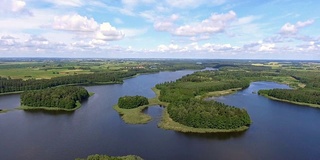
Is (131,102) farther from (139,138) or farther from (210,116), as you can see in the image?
(210,116)

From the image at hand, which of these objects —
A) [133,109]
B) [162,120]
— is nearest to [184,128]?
[162,120]

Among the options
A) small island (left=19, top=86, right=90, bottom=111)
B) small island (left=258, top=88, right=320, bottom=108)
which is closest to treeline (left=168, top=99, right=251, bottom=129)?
small island (left=19, top=86, right=90, bottom=111)

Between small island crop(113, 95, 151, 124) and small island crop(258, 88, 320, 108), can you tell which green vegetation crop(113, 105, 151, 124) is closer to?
small island crop(113, 95, 151, 124)

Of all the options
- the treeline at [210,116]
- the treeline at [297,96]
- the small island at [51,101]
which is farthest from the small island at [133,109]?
the treeline at [297,96]

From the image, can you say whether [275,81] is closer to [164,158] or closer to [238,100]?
[238,100]

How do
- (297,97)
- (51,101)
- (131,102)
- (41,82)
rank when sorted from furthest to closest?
(41,82) → (297,97) → (51,101) → (131,102)

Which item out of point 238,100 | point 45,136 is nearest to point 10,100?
point 45,136

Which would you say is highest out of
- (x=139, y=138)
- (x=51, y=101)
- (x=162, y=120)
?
(x=51, y=101)
